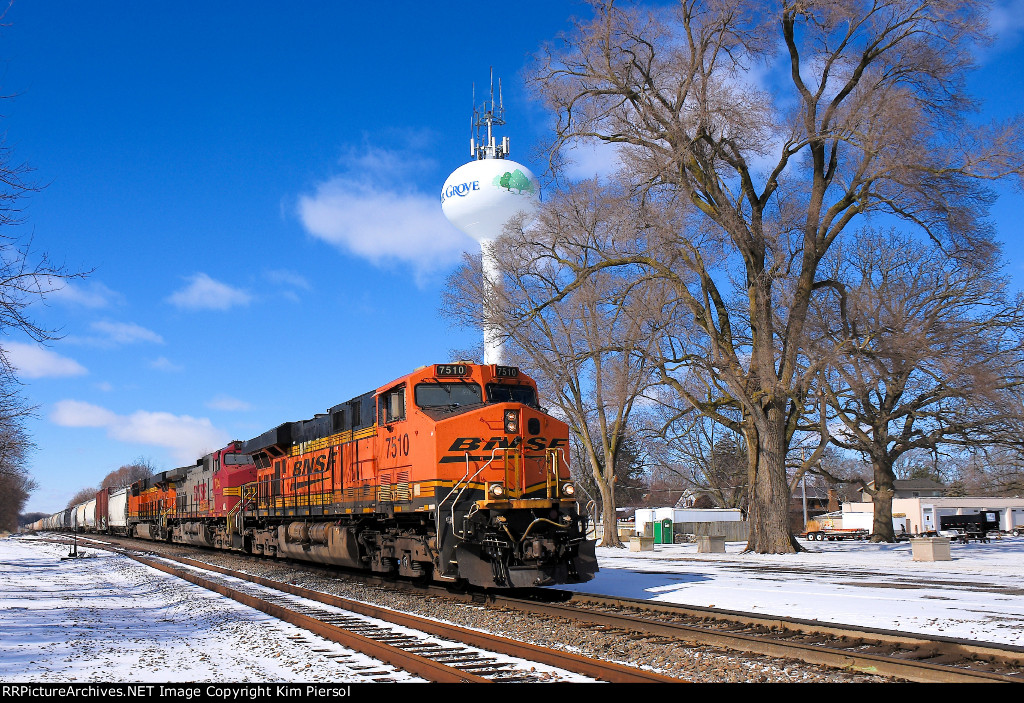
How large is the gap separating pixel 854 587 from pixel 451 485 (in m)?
8.27

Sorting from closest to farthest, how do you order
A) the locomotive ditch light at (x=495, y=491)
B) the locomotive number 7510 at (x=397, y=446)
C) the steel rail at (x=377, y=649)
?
1. the steel rail at (x=377, y=649)
2. the locomotive ditch light at (x=495, y=491)
3. the locomotive number 7510 at (x=397, y=446)

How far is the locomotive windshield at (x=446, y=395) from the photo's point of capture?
14.9 m

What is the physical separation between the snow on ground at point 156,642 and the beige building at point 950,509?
138 feet

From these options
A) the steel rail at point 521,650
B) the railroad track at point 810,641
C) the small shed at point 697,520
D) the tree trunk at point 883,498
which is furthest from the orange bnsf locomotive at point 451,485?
the small shed at point 697,520

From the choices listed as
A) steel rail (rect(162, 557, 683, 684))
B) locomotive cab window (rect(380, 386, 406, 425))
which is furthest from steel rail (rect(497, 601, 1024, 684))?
locomotive cab window (rect(380, 386, 406, 425))

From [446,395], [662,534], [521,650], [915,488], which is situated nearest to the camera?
[521,650]

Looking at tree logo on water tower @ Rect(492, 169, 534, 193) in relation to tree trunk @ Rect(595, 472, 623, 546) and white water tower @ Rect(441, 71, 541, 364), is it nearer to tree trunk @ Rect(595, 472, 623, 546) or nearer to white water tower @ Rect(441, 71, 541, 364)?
white water tower @ Rect(441, 71, 541, 364)

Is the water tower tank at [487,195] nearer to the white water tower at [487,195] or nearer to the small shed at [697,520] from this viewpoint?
the white water tower at [487,195]

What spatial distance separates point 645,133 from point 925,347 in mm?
10743

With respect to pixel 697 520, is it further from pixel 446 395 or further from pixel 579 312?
pixel 446 395

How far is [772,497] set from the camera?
2664 centimetres

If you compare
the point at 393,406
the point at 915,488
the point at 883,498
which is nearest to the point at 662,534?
the point at 883,498

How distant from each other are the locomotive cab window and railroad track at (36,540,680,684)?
3.37 meters
